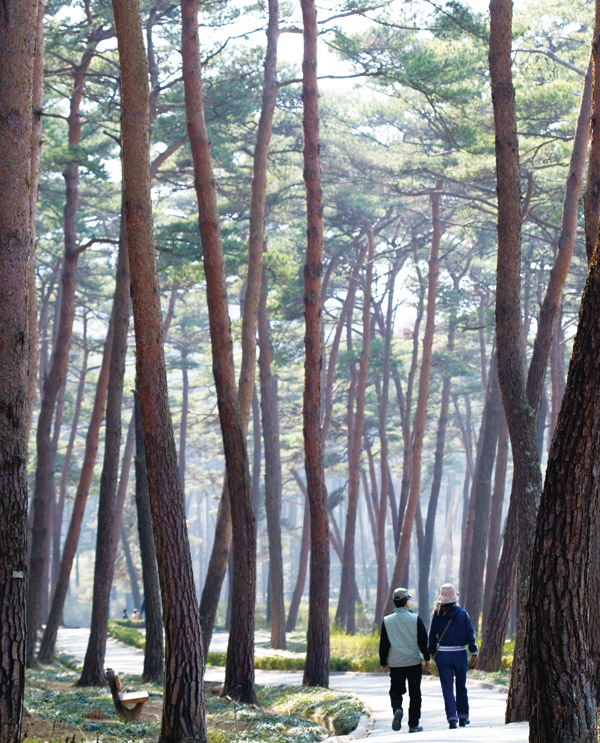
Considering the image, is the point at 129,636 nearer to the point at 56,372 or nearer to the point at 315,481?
the point at 56,372

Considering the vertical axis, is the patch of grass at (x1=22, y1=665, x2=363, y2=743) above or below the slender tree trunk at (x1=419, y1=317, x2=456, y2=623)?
below

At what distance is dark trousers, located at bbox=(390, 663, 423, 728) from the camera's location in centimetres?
1027

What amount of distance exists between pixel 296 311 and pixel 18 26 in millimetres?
21514

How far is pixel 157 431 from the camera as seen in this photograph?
9438 millimetres

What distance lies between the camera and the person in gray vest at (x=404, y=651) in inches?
406

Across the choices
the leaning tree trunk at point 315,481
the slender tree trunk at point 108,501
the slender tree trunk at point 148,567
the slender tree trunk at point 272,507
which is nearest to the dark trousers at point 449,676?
the leaning tree trunk at point 315,481

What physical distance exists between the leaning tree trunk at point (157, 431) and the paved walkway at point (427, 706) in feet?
5.73

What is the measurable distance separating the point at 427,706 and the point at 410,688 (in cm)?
282

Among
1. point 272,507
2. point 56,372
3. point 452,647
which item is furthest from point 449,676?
point 272,507

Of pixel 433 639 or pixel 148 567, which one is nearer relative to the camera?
pixel 433 639

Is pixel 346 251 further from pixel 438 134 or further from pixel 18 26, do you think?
pixel 18 26

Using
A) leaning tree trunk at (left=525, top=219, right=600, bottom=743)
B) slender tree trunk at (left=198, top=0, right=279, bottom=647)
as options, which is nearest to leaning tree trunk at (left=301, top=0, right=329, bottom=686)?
slender tree trunk at (left=198, top=0, right=279, bottom=647)

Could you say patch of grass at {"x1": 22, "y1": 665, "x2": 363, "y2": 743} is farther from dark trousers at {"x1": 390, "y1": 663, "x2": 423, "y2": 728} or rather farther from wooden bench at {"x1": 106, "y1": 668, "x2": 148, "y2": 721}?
dark trousers at {"x1": 390, "y1": 663, "x2": 423, "y2": 728}

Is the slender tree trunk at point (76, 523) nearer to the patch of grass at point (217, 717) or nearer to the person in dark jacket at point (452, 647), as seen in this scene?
the patch of grass at point (217, 717)
